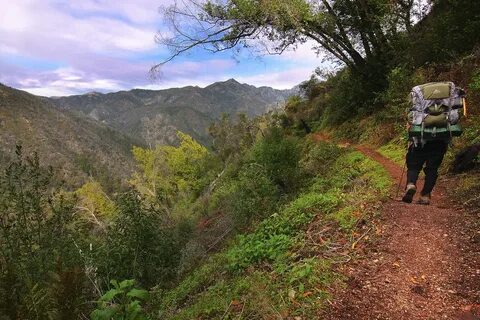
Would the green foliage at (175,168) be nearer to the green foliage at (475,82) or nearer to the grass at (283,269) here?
the green foliage at (475,82)

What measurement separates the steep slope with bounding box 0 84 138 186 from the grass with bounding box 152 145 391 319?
12591 cm

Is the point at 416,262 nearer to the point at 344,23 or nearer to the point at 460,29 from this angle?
the point at 460,29

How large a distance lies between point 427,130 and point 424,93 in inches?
21.0

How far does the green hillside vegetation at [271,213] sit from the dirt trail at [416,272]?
0.21 metres

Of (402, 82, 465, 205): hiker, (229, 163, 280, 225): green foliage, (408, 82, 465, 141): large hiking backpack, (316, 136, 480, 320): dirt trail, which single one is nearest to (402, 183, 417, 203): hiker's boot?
(402, 82, 465, 205): hiker

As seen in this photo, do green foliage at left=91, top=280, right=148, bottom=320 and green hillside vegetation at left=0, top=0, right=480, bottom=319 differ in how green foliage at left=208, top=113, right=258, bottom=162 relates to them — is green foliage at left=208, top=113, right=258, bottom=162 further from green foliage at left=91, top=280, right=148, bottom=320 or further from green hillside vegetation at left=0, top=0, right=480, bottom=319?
green foliage at left=91, top=280, right=148, bottom=320

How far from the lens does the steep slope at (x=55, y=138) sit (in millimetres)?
138875

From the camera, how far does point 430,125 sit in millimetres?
5676

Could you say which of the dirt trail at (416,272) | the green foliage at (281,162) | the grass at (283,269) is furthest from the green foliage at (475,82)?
the dirt trail at (416,272)

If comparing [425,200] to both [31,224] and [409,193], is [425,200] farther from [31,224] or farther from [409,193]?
[31,224]

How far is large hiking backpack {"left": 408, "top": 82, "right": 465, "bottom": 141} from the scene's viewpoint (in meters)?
5.60

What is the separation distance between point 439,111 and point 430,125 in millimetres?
232

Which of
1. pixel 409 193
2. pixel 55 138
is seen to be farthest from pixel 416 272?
pixel 55 138

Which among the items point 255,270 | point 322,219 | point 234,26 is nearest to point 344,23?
point 234,26
